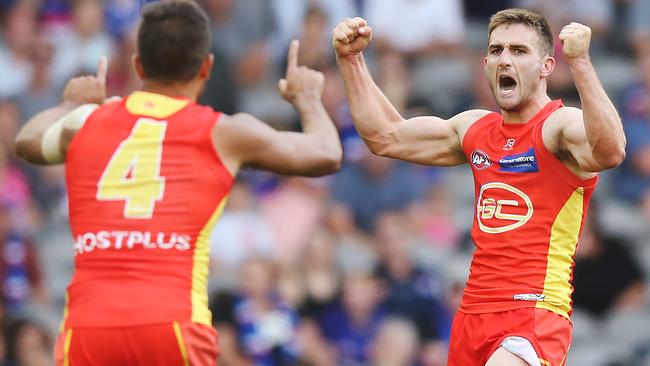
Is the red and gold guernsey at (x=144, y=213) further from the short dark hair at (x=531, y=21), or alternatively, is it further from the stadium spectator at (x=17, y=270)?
the stadium spectator at (x=17, y=270)

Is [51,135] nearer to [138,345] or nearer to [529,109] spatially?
[138,345]

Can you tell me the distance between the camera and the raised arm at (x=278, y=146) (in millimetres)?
6617

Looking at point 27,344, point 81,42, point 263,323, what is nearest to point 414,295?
point 263,323

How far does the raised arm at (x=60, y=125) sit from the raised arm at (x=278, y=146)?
0.81 m

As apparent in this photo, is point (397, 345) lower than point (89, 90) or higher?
lower

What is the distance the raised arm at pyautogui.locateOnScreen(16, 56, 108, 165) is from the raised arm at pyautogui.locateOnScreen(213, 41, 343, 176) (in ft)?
2.67

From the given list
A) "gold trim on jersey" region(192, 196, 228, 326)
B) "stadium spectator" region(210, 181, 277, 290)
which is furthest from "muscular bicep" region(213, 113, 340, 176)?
"stadium spectator" region(210, 181, 277, 290)

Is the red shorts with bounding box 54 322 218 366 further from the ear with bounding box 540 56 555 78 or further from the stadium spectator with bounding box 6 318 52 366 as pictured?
the stadium spectator with bounding box 6 318 52 366

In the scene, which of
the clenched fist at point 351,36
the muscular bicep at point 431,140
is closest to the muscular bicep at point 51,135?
the clenched fist at point 351,36

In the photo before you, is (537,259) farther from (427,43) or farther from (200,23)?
(427,43)

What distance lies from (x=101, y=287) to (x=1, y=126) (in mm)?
8338

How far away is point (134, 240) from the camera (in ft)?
21.2

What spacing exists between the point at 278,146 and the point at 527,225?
1.50m

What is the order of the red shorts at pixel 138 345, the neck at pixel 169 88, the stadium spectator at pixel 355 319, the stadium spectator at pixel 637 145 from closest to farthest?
the red shorts at pixel 138 345 < the neck at pixel 169 88 < the stadium spectator at pixel 355 319 < the stadium spectator at pixel 637 145
